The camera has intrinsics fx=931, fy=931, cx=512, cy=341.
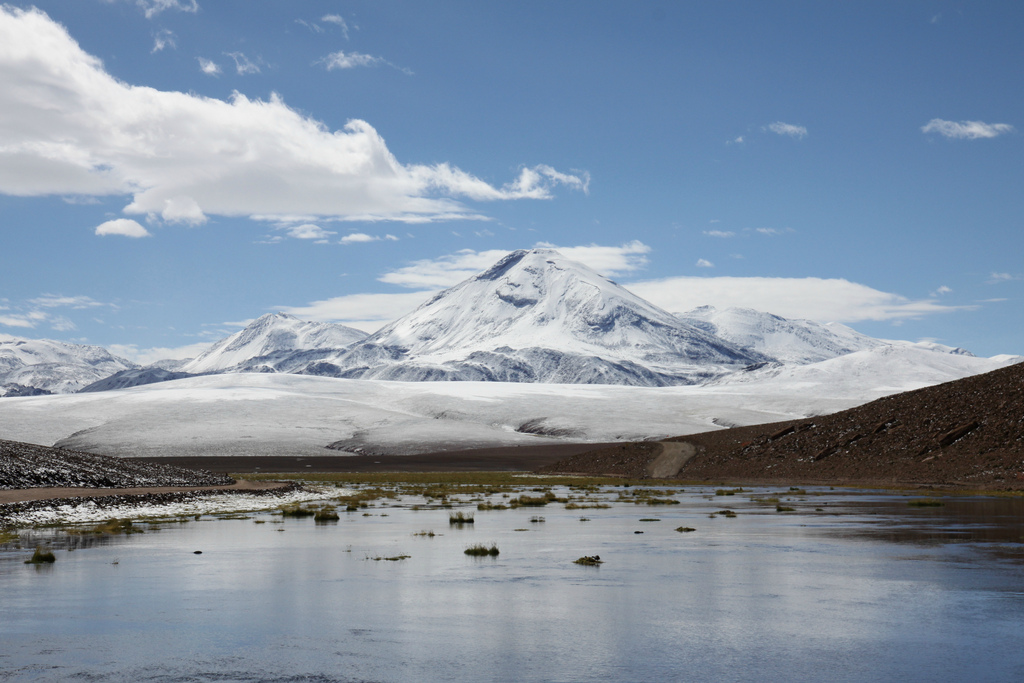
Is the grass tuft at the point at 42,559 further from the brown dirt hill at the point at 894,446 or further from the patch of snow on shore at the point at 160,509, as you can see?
the brown dirt hill at the point at 894,446

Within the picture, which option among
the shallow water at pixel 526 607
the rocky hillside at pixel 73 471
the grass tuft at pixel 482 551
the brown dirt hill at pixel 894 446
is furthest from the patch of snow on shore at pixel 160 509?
the brown dirt hill at pixel 894 446

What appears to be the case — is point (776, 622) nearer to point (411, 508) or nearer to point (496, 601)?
point (496, 601)

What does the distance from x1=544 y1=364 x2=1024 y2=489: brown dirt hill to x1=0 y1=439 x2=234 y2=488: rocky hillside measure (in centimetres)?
Result: 5007

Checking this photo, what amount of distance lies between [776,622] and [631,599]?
3.46m

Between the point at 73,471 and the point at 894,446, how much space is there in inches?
2629

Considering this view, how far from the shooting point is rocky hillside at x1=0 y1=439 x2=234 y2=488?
2143 inches

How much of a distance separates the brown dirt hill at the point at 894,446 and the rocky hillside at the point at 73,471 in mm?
50074

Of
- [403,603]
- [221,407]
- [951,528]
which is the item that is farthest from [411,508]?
[221,407]

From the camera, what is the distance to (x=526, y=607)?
18312 mm

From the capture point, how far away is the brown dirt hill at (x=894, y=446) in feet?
241

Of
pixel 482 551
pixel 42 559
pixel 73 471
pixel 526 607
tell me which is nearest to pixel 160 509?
pixel 73 471

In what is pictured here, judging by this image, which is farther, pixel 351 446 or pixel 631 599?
pixel 351 446

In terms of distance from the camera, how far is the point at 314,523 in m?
40.7

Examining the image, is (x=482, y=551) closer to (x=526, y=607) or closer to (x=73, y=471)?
(x=526, y=607)
